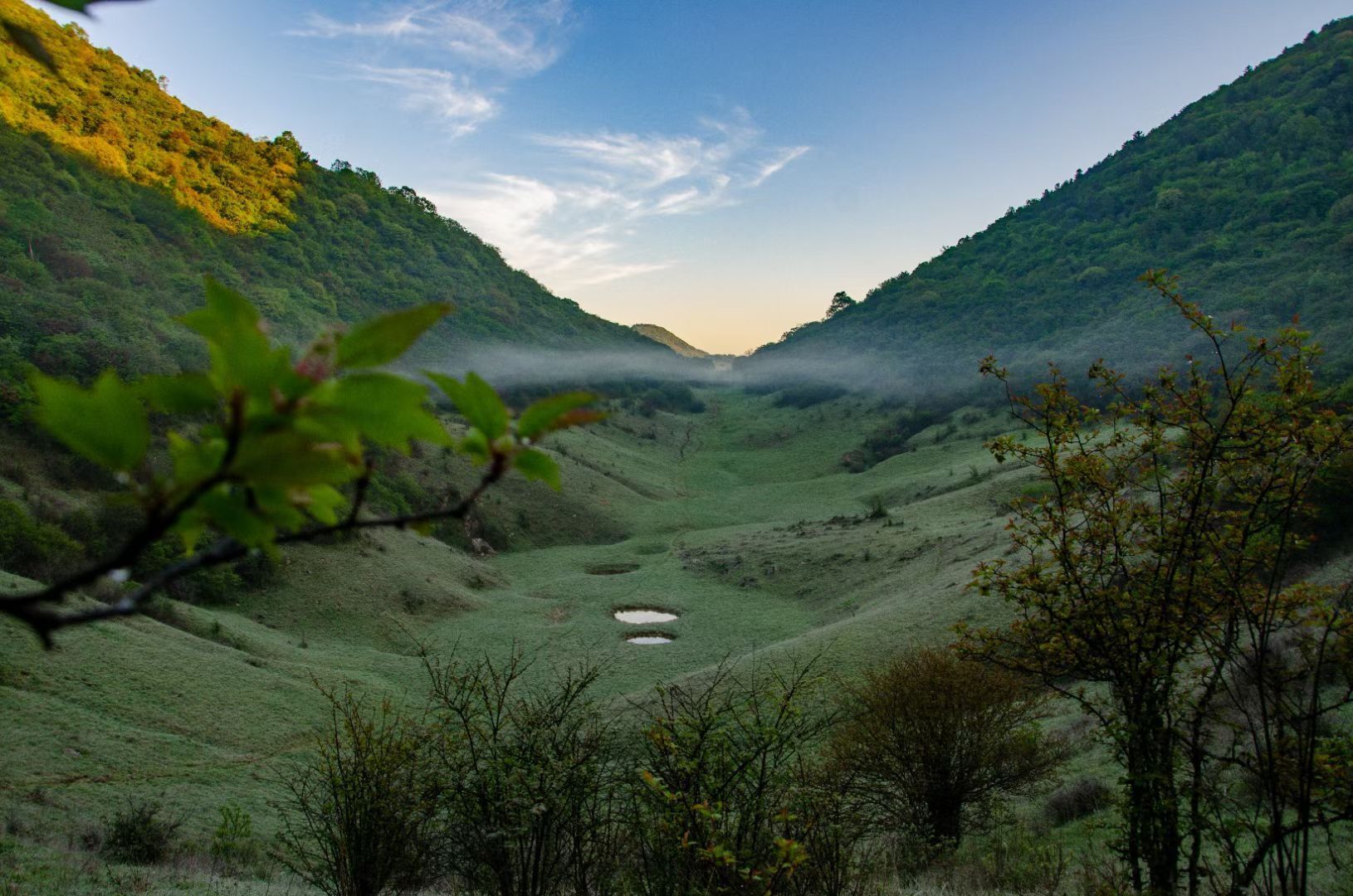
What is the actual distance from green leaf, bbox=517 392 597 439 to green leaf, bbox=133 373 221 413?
0.29 m

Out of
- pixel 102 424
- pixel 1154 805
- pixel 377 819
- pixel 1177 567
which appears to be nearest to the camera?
pixel 102 424

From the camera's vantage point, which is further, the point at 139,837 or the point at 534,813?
the point at 139,837

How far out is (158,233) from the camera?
1484 inches

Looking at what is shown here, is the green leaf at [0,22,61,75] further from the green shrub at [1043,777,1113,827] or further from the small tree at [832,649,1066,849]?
the green shrub at [1043,777,1113,827]

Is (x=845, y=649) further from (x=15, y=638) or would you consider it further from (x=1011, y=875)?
(x=15, y=638)

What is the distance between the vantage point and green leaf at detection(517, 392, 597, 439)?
0.77 metres

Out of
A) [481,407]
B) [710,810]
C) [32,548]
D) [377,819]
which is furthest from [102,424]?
[32,548]

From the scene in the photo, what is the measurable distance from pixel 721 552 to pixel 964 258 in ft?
234

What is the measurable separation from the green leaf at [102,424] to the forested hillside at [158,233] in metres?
11.8

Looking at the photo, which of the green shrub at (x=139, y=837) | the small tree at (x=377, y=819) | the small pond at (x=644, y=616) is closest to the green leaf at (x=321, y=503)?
the small tree at (x=377, y=819)

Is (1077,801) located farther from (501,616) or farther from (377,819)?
(501,616)

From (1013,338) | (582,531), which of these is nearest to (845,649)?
(582,531)

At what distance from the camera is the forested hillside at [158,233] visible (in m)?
23.7

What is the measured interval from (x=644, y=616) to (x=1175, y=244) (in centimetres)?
5920
